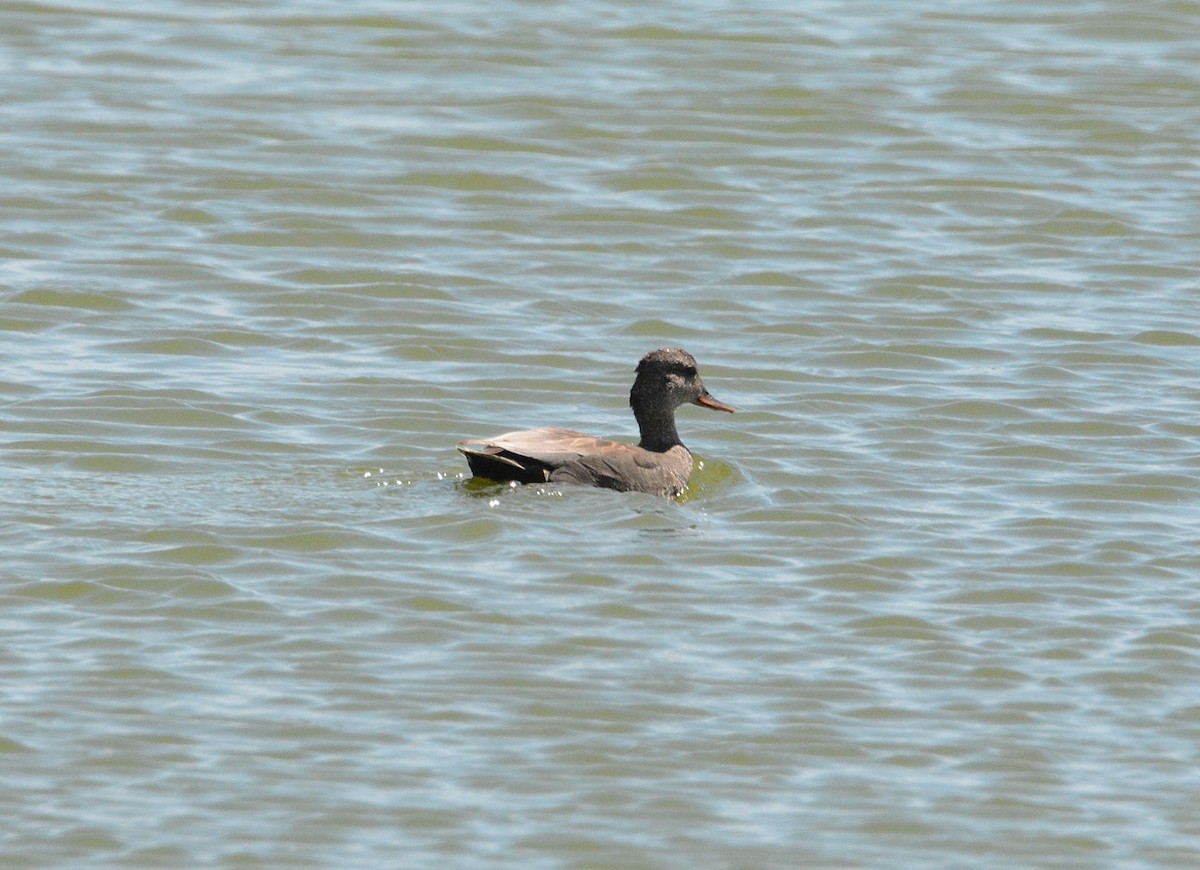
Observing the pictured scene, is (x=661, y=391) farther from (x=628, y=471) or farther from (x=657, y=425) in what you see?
(x=628, y=471)

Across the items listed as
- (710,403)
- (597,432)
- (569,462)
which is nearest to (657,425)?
(710,403)

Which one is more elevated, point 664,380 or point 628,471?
point 664,380

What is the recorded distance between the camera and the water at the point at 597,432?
8.07m

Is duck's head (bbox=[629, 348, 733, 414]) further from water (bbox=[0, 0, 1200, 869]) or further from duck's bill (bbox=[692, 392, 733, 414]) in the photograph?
water (bbox=[0, 0, 1200, 869])

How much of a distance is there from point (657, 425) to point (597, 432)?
75 cm

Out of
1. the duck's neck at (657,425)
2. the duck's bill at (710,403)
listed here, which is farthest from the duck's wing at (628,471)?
the duck's bill at (710,403)

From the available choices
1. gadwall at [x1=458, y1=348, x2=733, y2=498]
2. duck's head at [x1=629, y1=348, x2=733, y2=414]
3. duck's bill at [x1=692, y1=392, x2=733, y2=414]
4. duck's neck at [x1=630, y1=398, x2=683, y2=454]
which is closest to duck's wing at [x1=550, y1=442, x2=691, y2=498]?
gadwall at [x1=458, y1=348, x2=733, y2=498]

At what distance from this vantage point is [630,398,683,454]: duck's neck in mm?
12578

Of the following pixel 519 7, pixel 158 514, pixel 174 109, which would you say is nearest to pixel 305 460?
pixel 158 514

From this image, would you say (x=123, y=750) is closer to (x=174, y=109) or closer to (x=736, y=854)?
(x=736, y=854)

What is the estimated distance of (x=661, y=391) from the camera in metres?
12.6

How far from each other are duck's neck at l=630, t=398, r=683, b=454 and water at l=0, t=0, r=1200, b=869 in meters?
0.31

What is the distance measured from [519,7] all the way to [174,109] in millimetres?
5041

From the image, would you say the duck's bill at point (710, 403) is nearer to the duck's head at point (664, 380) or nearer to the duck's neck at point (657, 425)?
the duck's head at point (664, 380)
